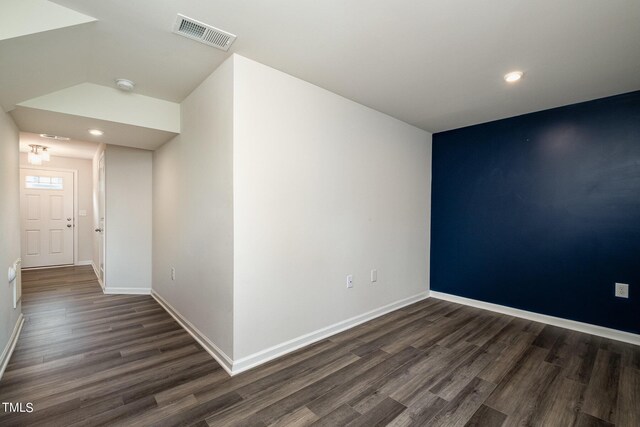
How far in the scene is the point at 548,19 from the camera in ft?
5.47

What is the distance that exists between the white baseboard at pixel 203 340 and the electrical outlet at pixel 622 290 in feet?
12.1

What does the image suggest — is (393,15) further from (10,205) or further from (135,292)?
(135,292)

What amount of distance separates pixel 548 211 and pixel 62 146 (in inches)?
292

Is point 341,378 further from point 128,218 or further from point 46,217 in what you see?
point 46,217

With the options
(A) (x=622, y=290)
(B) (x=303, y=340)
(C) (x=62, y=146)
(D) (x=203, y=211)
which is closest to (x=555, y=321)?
(A) (x=622, y=290)

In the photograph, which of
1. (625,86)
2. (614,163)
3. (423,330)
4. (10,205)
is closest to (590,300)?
(614,163)

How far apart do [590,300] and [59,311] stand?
19.3ft

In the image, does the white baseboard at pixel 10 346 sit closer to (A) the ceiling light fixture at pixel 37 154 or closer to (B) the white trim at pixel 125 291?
(B) the white trim at pixel 125 291

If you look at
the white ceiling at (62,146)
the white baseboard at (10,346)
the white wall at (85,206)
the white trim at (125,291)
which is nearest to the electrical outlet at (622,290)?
the white baseboard at (10,346)

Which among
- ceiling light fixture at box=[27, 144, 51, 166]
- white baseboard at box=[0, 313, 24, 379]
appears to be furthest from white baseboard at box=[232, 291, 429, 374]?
ceiling light fixture at box=[27, 144, 51, 166]

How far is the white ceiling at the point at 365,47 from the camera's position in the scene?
1.59 metres

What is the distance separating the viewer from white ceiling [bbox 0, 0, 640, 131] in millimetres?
1593

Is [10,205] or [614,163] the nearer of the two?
[10,205]

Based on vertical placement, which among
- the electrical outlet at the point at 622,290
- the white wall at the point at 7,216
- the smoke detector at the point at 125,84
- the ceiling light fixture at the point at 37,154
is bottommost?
the electrical outlet at the point at 622,290
